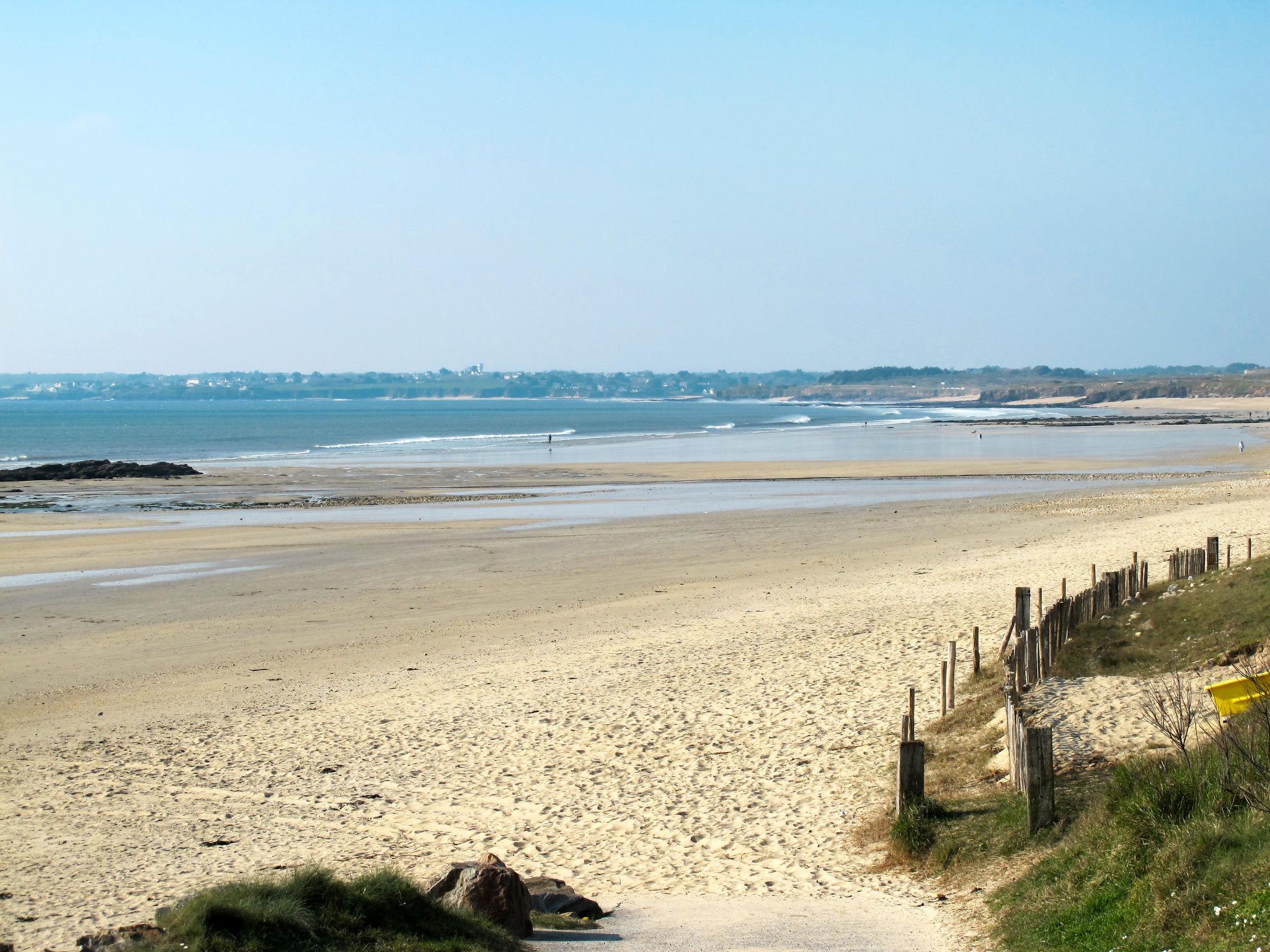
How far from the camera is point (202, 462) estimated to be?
66875 mm

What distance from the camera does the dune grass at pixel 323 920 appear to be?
5934 mm

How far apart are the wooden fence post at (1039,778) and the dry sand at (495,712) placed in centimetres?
101

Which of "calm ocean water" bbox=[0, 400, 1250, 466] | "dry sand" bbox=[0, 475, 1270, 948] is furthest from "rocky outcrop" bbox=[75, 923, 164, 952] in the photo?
"calm ocean water" bbox=[0, 400, 1250, 466]

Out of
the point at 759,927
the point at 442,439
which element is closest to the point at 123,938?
the point at 759,927

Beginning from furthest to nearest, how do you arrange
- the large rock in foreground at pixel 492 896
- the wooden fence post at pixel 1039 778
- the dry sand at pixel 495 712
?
the dry sand at pixel 495 712 → the wooden fence post at pixel 1039 778 → the large rock in foreground at pixel 492 896

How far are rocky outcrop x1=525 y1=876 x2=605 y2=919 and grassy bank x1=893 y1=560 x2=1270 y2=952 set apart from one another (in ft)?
8.31

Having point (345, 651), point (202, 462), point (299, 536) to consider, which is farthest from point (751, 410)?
point (345, 651)

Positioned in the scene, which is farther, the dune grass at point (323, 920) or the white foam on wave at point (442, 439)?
the white foam on wave at point (442, 439)

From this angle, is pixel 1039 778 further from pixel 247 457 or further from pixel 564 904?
pixel 247 457

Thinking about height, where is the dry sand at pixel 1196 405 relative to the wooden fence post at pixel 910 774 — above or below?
above

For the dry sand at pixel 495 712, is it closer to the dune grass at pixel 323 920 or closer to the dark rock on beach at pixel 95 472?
the dune grass at pixel 323 920

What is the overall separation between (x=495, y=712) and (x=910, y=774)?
5.82 meters

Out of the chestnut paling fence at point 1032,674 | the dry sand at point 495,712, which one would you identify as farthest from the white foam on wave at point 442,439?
the chestnut paling fence at point 1032,674

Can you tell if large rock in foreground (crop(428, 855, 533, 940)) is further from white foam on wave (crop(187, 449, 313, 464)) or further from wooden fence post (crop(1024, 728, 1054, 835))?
white foam on wave (crop(187, 449, 313, 464))
